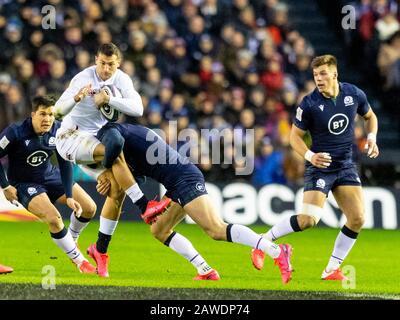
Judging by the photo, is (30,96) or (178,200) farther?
(30,96)

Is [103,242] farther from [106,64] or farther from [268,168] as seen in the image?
[268,168]

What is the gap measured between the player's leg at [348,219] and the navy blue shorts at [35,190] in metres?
2.97

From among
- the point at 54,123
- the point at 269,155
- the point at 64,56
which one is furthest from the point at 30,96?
the point at 54,123

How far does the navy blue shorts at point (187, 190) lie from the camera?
1099 centimetres

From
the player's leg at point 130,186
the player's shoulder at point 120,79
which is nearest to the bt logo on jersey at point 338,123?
the player's leg at point 130,186

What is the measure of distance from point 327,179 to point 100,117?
2.39 meters

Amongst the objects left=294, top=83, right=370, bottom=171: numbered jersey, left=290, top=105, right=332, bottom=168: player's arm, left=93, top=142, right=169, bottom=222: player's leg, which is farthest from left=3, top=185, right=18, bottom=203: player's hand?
left=294, top=83, right=370, bottom=171: numbered jersey

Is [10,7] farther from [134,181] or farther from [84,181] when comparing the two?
[134,181]

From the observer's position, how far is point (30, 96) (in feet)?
60.2

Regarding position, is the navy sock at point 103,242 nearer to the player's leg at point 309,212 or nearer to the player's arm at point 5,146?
the player's arm at point 5,146

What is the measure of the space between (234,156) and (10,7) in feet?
16.1

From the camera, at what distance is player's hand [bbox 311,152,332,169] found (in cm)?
1148

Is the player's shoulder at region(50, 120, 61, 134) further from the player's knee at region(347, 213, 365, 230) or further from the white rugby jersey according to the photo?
the player's knee at region(347, 213, 365, 230)
